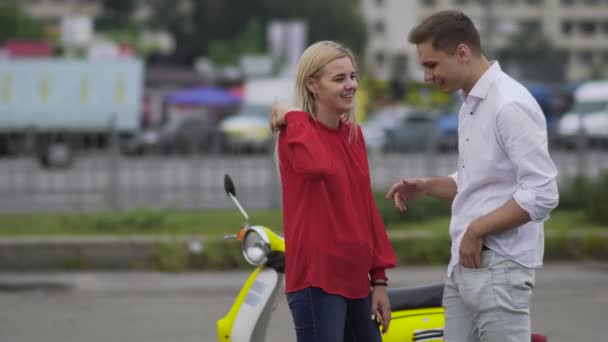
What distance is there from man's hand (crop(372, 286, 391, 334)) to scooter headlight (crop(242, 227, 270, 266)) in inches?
19.9

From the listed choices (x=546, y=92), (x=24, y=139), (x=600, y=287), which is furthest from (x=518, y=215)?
(x=546, y=92)

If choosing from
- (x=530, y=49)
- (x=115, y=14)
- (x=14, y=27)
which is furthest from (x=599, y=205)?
(x=115, y=14)

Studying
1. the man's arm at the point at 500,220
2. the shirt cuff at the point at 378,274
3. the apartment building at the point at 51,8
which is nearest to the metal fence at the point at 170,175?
the shirt cuff at the point at 378,274

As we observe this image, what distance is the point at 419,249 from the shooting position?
9250mm

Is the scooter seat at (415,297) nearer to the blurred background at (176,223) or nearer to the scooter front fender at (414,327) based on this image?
the scooter front fender at (414,327)

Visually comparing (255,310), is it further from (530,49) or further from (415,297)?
(530,49)

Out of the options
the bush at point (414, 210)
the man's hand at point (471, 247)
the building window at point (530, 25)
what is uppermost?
the man's hand at point (471, 247)

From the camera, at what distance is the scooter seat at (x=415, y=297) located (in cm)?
386

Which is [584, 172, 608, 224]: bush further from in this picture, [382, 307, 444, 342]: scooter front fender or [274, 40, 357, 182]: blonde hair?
[274, 40, 357, 182]: blonde hair

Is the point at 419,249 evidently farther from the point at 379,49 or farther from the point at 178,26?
the point at 379,49

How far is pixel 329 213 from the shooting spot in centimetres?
335

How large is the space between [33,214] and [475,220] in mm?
8290

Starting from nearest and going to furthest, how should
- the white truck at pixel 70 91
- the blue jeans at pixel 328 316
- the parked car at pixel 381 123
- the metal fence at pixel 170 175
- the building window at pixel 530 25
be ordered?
the blue jeans at pixel 328 316 < the metal fence at pixel 170 175 < the parked car at pixel 381 123 < the white truck at pixel 70 91 < the building window at pixel 530 25

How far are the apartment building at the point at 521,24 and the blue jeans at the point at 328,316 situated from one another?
83.8 metres
